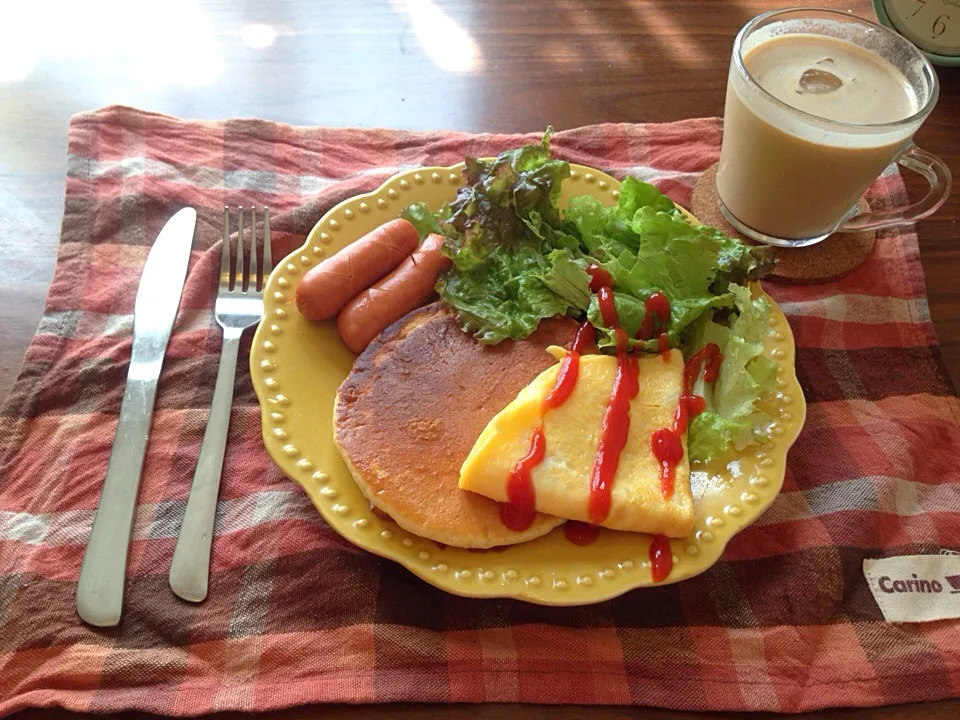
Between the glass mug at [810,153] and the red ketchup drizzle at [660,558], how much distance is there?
1.22 metres

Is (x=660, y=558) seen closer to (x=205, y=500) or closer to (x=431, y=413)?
(x=431, y=413)

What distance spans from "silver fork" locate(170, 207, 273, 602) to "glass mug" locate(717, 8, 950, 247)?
1506 millimetres

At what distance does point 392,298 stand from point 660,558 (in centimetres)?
95

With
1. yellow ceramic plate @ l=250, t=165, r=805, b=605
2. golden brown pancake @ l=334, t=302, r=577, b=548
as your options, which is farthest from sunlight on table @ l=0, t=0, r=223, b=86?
golden brown pancake @ l=334, t=302, r=577, b=548

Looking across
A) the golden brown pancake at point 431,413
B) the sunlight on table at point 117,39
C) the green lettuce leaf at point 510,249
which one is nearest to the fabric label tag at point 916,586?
the golden brown pancake at point 431,413

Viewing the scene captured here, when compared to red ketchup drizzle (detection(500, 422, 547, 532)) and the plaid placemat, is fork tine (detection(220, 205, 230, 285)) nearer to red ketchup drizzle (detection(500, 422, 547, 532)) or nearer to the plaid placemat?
the plaid placemat

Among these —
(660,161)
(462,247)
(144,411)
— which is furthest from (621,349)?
(144,411)

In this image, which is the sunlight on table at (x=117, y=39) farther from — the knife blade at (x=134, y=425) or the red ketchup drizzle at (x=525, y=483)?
the red ketchup drizzle at (x=525, y=483)

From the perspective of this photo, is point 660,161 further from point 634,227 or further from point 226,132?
point 226,132

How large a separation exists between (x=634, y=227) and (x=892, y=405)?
91 cm

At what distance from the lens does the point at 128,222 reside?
2281mm

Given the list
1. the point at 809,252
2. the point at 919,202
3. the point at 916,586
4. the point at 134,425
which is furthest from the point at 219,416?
the point at 919,202

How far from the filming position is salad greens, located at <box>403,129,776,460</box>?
189cm

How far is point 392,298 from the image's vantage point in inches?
76.8
